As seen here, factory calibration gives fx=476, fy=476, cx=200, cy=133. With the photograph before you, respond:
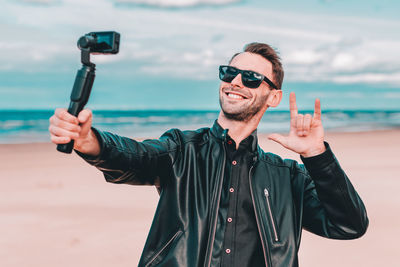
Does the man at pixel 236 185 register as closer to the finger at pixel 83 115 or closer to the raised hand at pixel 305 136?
the raised hand at pixel 305 136

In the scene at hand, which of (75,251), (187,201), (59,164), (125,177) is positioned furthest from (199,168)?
(59,164)

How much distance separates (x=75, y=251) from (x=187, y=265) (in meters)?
3.17

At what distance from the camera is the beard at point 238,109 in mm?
2746

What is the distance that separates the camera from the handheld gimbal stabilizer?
1.84 m

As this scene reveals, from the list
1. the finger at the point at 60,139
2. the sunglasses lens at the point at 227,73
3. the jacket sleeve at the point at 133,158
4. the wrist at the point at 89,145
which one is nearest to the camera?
the finger at the point at 60,139

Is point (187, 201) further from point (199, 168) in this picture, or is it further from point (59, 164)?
point (59, 164)

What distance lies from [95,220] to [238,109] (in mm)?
4105

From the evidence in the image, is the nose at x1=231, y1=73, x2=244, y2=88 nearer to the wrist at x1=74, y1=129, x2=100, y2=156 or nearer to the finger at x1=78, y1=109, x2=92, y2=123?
the wrist at x1=74, y1=129, x2=100, y2=156

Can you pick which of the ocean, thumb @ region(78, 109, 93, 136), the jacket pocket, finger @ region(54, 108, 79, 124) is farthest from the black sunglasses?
the ocean

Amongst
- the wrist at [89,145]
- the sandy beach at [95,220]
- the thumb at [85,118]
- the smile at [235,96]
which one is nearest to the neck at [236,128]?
the smile at [235,96]

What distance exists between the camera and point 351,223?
8.77 feet

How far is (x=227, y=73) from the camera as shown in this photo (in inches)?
112

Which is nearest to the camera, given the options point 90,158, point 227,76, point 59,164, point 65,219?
point 90,158

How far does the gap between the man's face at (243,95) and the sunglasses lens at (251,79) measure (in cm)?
2
